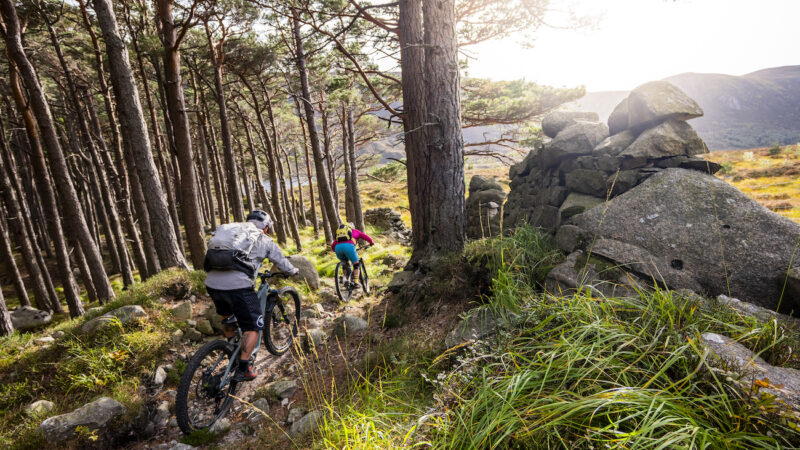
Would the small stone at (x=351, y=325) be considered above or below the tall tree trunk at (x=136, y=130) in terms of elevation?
below

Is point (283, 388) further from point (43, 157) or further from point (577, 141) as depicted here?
point (43, 157)

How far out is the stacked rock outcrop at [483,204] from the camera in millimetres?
7781

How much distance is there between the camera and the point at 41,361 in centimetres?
490

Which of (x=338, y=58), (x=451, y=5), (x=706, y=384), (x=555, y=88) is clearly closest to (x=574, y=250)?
(x=706, y=384)

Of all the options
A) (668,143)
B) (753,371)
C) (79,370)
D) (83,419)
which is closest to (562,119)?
(668,143)

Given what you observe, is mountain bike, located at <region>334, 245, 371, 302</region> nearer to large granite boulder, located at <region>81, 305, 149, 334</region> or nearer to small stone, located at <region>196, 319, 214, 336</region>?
small stone, located at <region>196, 319, 214, 336</region>

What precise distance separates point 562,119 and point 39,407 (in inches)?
399

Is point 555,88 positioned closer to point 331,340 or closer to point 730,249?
point 730,249

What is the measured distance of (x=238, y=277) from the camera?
13.2ft

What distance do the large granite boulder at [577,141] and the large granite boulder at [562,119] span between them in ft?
2.71

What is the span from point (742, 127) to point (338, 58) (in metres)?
302

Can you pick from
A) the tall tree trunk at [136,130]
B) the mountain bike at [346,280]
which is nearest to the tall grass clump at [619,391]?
the mountain bike at [346,280]

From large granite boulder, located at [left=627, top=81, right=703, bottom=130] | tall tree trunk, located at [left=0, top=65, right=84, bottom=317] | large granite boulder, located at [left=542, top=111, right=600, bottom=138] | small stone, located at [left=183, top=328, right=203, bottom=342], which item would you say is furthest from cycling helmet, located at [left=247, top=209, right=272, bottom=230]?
tall tree trunk, located at [left=0, top=65, right=84, bottom=317]

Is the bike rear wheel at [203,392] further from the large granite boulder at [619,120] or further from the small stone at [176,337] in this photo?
the large granite boulder at [619,120]
